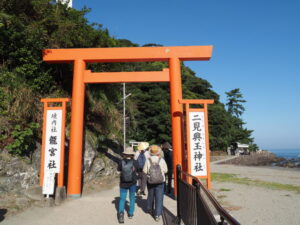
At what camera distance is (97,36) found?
28.6ft

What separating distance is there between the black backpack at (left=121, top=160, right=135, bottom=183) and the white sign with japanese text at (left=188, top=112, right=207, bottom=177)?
2.16m

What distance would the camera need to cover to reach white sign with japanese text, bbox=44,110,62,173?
5.47m

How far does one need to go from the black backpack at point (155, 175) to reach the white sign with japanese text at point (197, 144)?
1.79 m

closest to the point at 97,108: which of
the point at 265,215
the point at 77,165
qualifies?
the point at 77,165

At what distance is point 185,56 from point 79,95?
137 inches

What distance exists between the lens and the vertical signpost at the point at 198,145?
5598 millimetres

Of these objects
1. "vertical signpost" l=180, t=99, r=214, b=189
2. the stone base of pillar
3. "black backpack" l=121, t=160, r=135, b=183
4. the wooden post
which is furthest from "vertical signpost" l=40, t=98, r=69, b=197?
Answer: "vertical signpost" l=180, t=99, r=214, b=189

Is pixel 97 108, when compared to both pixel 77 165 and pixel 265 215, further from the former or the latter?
pixel 265 215

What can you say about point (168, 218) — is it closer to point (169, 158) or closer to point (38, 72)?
point (169, 158)

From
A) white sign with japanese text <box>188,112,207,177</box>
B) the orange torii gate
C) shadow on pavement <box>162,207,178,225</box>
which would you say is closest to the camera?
shadow on pavement <box>162,207,178,225</box>

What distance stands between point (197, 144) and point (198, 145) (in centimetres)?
4

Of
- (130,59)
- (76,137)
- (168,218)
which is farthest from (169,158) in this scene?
(130,59)

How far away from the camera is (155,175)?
4016mm

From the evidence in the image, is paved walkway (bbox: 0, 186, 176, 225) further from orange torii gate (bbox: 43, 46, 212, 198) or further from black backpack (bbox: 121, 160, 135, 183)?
orange torii gate (bbox: 43, 46, 212, 198)
